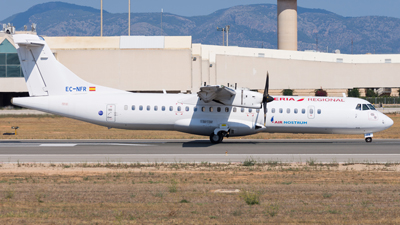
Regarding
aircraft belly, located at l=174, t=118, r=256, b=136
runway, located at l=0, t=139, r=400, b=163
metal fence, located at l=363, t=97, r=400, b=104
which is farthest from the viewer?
metal fence, located at l=363, t=97, r=400, b=104

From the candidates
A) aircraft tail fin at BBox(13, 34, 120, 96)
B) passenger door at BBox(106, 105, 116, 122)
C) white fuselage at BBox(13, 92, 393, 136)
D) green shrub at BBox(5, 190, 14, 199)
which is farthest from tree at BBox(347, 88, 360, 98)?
green shrub at BBox(5, 190, 14, 199)

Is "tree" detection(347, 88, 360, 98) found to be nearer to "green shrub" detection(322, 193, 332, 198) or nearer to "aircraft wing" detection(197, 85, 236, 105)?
"aircraft wing" detection(197, 85, 236, 105)

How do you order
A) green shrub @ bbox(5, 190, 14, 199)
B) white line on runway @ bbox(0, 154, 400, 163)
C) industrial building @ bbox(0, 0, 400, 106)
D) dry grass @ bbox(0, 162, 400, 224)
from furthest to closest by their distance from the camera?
industrial building @ bbox(0, 0, 400, 106), white line on runway @ bbox(0, 154, 400, 163), green shrub @ bbox(5, 190, 14, 199), dry grass @ bbox(0, 162, 400, 224)

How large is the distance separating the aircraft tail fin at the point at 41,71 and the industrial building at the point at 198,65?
155 ft

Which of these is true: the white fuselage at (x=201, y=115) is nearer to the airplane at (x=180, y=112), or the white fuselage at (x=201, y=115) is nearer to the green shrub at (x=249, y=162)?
the airplane at (x=180, y=112)

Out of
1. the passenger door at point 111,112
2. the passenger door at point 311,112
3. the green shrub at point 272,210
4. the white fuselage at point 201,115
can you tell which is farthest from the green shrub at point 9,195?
the passenger door at point 311,112

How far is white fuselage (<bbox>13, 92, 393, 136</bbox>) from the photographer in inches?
1141

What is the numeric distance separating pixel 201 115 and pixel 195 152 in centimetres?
438

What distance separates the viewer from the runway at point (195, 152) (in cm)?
2252

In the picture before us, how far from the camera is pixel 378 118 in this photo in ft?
96.2

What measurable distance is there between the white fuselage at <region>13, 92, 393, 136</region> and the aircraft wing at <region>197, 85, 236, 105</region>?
70 cm

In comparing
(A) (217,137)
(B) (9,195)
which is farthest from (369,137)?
(B) (9,195)

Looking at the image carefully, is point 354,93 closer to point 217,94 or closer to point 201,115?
point 201,115

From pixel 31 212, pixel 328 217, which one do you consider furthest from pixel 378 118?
pixel 31 212
